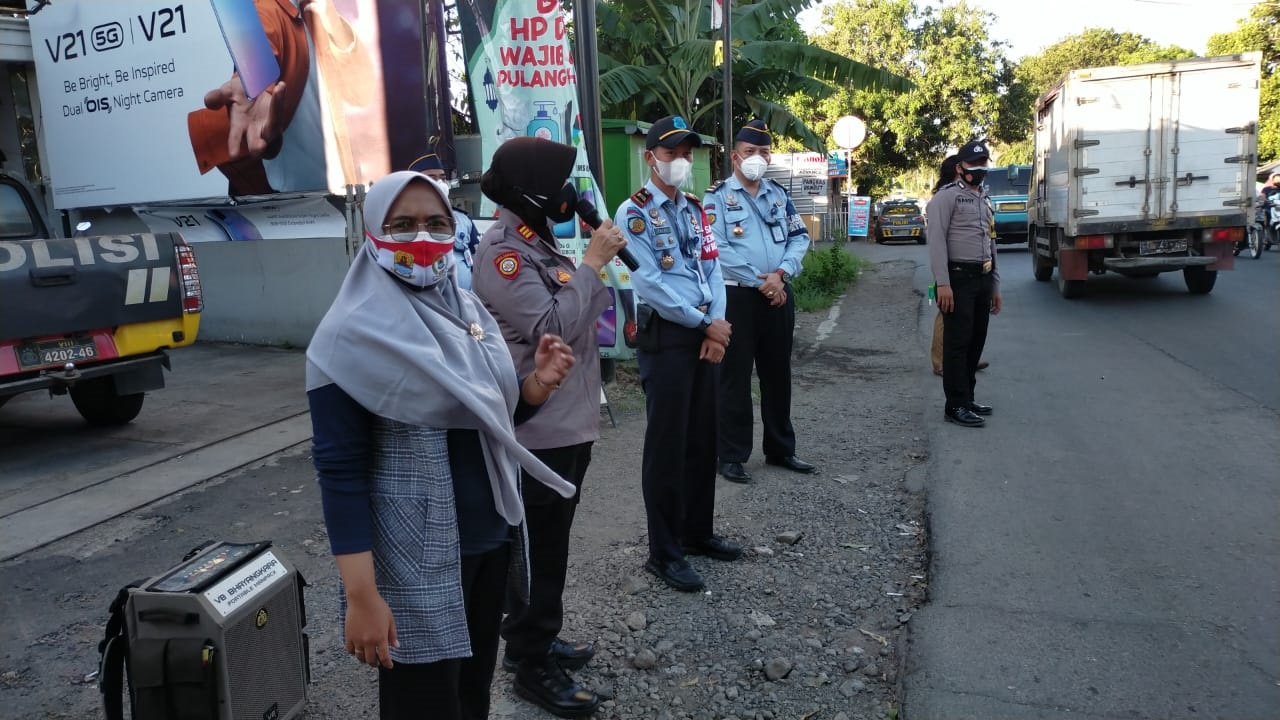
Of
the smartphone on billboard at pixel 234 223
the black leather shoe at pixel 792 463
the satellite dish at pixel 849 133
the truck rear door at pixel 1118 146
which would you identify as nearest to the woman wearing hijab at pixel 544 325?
the black leather shoe at pixel 792 463

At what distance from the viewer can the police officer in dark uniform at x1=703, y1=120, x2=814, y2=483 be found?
534 cm

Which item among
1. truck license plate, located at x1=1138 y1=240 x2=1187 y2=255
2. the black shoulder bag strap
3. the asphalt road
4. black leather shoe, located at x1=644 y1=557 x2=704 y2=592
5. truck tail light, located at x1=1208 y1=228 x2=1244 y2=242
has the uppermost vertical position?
truck tail light, located at x1=1208 y1=228 x2=1244 y2=242

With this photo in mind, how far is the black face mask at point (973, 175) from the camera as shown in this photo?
21.6 ft

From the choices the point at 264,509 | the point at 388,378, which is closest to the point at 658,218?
the point at 388,378

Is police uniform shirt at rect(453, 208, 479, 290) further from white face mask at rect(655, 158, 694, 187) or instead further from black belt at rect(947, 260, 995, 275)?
black belt at rect(947, 260, 995, 275)

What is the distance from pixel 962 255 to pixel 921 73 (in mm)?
32335

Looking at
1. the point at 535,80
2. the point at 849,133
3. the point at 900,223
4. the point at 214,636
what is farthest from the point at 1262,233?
the point at 214,636

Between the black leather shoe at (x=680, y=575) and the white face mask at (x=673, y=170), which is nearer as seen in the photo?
the black leather shoe at (x=680, y=575)

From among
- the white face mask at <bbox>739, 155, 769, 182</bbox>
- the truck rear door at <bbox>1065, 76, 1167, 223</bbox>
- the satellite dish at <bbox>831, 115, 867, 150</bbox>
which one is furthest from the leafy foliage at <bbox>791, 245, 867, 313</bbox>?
the white face mask at <bbox>739, 155, 769, 182</bbox>

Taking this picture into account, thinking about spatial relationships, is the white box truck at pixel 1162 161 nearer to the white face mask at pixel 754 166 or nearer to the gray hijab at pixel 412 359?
the white face mask at pixel 754 166

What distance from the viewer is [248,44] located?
9195mm

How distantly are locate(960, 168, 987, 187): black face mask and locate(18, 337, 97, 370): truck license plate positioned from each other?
606cm

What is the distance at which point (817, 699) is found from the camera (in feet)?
10.5

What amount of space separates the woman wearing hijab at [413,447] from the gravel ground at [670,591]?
46.3 inches
